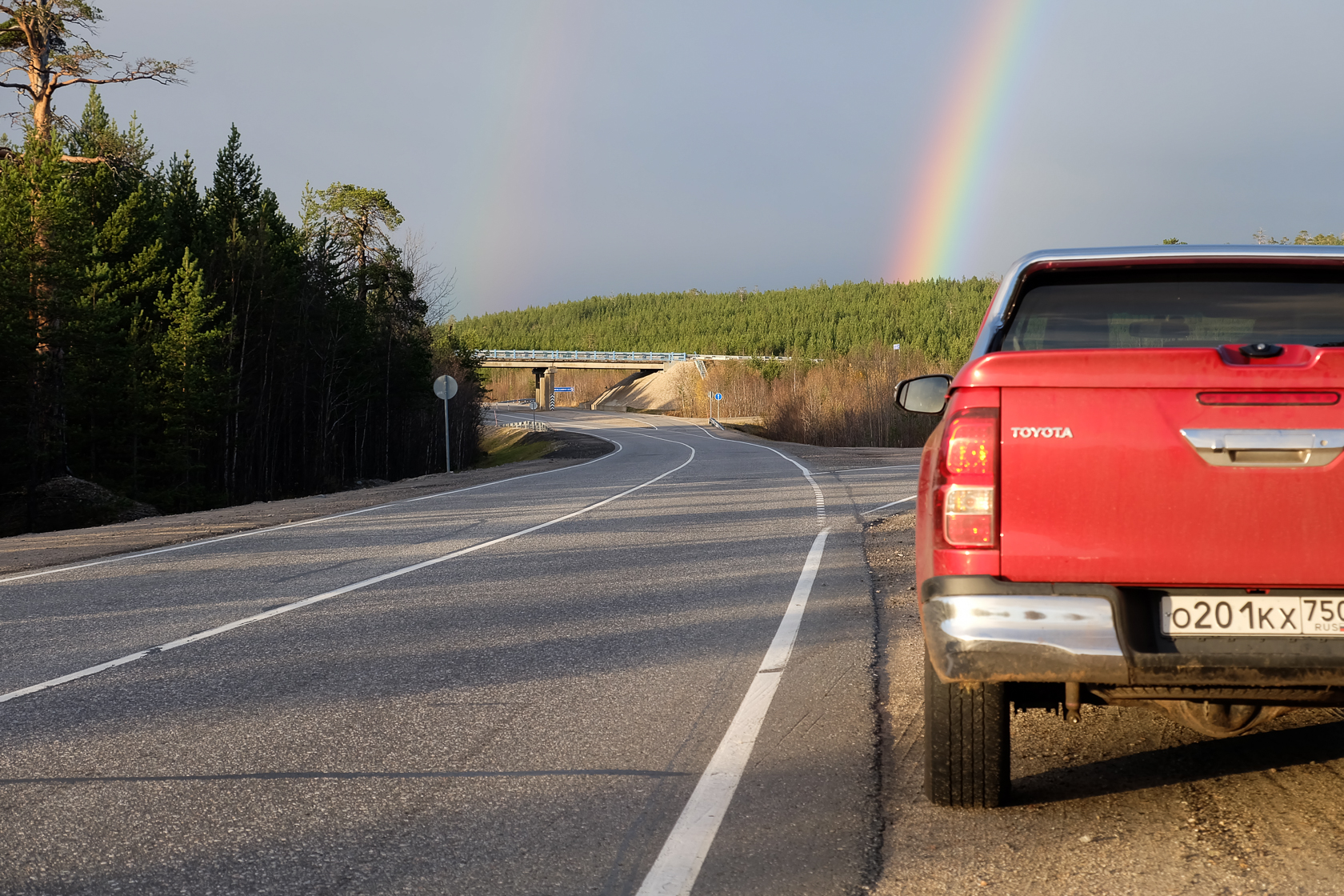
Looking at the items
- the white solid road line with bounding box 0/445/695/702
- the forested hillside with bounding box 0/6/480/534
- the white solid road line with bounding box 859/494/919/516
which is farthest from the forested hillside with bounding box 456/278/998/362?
the white solid road line with bounding box 0/445/695/702

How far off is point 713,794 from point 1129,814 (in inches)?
58.8

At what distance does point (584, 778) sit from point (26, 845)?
1.90 m

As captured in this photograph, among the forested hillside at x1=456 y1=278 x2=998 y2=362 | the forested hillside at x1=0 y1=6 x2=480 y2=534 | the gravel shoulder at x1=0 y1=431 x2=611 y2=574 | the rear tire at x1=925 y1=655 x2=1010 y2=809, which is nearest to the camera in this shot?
the rear tire at x1=925 y1=655 x2=1010 y2=809

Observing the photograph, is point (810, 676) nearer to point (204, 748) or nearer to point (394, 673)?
point (394, 673)

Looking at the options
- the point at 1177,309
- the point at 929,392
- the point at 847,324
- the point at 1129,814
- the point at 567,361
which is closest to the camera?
the point at 1129,814

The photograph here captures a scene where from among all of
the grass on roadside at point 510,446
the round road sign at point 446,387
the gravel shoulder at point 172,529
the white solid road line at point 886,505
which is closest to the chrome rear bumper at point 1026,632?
the gravel shoulder at point 172,529

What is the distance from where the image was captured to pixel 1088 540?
321 cm

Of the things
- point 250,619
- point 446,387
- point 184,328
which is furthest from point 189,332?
point 250,619

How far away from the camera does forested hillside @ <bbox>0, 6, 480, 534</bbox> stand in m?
29.7

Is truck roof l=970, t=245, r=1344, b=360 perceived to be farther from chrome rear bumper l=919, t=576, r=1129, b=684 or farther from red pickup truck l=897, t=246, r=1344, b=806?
chrome rear bumper l=919, t=576, r=1129, b=684

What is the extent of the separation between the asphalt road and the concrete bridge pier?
125459 mm

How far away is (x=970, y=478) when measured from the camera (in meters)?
3.33

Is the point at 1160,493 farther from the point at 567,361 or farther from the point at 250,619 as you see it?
the point at 567,361

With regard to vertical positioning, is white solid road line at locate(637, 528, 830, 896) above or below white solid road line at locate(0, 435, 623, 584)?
above
